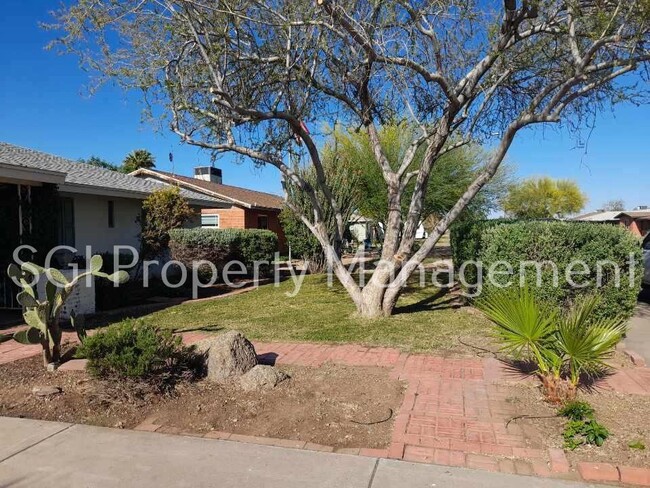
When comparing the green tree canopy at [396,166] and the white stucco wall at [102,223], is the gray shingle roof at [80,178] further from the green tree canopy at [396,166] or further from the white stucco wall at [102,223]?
the green tree canopy at [396,166]

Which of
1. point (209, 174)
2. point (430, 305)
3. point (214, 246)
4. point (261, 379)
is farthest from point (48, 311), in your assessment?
point (209, 174)

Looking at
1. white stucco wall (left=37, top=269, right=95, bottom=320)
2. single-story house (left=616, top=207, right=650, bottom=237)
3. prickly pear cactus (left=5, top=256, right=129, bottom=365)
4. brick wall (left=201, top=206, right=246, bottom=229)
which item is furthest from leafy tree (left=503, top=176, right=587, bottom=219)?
prickly pear cactus (left=5, top=256, right=129, bottom=365)

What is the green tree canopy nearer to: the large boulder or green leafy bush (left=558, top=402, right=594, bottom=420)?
the large boulder

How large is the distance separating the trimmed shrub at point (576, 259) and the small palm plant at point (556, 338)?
2657 millimetres

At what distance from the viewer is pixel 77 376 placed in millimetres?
5785

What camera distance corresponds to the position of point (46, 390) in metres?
5.21

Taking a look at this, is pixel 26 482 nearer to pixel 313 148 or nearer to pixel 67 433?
pixel 67 433

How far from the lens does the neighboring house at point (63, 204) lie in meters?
9.70

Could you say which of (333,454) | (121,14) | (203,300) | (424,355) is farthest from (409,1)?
(203,300)

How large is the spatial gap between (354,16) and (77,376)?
21.5 ft

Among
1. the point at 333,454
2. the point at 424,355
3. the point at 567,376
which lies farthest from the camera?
the point at 424,355

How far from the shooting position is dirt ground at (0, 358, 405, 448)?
432 cm

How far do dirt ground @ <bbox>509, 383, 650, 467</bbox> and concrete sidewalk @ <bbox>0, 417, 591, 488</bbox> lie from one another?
0.54m

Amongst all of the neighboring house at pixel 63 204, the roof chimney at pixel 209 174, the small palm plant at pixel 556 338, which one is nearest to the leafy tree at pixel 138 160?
the roof chimney at pixel 209 174
